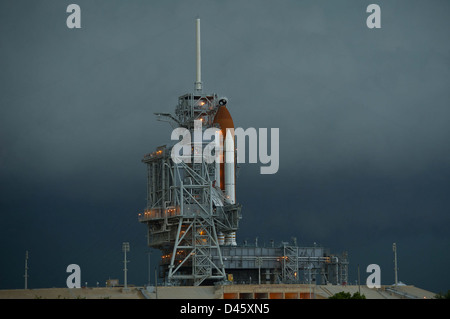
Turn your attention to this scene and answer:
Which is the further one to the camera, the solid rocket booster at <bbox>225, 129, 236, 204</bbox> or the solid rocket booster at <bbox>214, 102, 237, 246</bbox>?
the solid rocket booster at <bbox>225, 129, 236, 204</bbox>

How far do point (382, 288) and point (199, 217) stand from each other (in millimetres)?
25924

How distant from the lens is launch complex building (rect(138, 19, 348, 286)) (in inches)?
5217

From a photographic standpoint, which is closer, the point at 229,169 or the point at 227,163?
the point at 227,163

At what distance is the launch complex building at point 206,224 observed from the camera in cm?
13250

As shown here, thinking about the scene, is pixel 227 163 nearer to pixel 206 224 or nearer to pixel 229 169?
pixel 229 169

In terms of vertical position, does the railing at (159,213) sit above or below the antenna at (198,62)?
below

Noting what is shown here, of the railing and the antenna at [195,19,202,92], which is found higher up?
the antenna at [195,19,202,92]

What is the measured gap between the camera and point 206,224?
438 ft

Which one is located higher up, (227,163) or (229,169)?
(227,163)

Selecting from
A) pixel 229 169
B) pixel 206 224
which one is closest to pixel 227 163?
pixel 229 169

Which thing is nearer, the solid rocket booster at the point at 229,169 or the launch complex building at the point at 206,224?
the launch complex building at the point at 206,224

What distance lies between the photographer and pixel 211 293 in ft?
411
